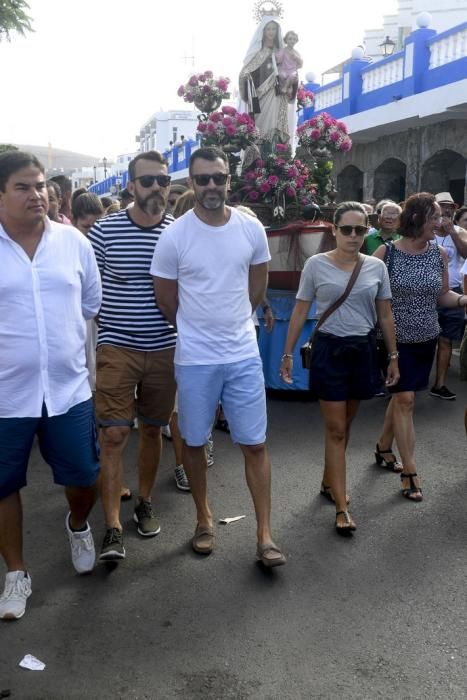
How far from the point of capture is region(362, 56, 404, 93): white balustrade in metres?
15.0

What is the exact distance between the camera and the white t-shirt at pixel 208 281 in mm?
3611

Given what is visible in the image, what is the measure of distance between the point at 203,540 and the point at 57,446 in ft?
3.41

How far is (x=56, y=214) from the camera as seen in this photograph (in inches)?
228

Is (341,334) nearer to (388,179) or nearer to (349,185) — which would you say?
(388,179)

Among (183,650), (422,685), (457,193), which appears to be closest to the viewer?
(422,685)

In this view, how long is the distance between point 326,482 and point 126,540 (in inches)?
52.1

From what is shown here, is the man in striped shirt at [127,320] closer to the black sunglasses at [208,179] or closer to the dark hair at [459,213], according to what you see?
the black sunglasses at [208,179]

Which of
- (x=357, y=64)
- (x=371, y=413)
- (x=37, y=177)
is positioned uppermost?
(x=357, y=64)

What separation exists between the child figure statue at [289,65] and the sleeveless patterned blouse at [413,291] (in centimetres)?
401

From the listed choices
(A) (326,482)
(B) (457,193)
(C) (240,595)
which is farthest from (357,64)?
(C) (240,595)

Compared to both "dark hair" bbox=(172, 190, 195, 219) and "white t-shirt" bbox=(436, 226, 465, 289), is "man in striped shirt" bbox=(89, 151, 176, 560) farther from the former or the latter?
"white t-shirt" bbox=(436, 226, 465, 289)

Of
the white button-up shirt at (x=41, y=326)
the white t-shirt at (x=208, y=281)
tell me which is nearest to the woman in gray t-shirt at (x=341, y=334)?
the white t-shirt at (x=208, y=281)

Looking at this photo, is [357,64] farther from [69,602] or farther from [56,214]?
[69,602]

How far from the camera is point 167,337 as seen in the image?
405 cm
